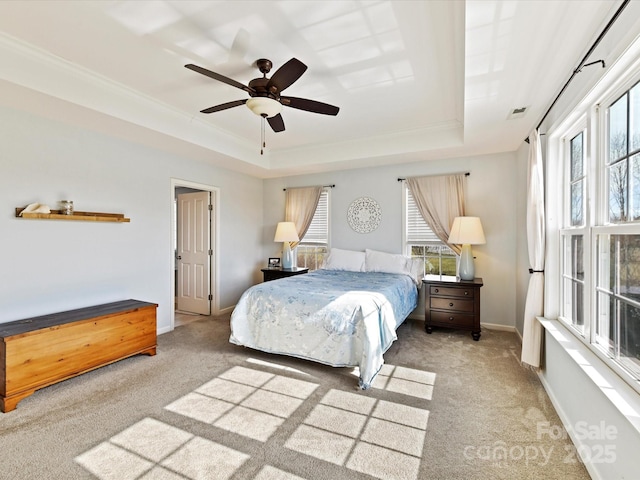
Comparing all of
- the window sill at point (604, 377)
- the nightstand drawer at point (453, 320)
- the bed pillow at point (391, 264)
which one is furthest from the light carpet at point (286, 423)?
the bed pillow at point (391, 264)

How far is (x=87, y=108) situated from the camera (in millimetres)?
2756

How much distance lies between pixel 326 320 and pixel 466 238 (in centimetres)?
227

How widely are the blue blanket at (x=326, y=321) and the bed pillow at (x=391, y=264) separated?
72cm

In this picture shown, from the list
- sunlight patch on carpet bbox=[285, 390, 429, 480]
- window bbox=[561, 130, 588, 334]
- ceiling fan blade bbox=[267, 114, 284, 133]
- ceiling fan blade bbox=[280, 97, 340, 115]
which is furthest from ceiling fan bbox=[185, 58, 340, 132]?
sunlight patch on carpet bbox=[285, 390, 429, 480]

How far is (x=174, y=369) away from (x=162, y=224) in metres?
1.95

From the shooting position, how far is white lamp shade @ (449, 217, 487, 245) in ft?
13.0

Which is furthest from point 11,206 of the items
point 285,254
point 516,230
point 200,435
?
point 516,230

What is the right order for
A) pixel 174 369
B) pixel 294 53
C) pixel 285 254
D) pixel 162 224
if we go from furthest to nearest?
1. pixel 285 254
2. pixel 162 224
3. pixel 174 369
4. pixel 294 53

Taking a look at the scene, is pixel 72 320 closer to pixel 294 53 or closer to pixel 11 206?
pixel 11 206

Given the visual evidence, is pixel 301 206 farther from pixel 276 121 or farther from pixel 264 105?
pixel 264 105

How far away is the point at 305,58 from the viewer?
246cm

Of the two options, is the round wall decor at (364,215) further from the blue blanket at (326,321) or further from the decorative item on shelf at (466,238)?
the blue blanket at (326,321)

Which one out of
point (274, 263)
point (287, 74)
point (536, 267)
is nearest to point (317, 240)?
point (274, 263)

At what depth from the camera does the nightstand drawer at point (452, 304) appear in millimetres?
3819
